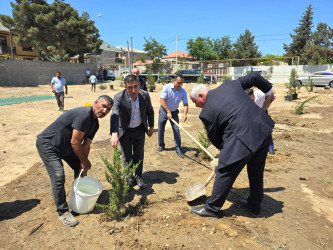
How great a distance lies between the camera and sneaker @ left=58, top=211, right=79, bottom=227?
8.94 feet

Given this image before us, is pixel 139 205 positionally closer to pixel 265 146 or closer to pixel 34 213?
pixel 34 213

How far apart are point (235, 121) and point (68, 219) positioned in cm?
222

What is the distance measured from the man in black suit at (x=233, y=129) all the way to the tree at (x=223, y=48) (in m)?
49.3

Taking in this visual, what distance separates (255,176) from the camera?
2.80m

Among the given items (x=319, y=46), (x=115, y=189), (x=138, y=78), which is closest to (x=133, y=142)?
(x=115, y=189)

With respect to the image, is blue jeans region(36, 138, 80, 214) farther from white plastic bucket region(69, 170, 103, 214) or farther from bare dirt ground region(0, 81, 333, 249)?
bare dirt ground region(0, 81, 333, 249)

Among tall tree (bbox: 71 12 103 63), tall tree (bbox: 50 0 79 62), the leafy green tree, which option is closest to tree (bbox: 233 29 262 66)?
the leafy green tree

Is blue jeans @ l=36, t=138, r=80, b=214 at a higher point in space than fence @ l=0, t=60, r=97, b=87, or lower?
lower

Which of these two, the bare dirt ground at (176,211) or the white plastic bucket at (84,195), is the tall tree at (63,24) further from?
the white plastic bucket at (84,195)

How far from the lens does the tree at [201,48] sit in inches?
1868

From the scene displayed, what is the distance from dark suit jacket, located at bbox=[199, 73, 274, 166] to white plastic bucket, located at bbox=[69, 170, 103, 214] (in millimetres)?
1604

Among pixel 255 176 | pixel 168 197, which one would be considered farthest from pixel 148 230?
pixel 255 176

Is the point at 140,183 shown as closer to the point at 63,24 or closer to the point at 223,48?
the point at 63,24

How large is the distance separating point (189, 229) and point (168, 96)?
9.44 ft
